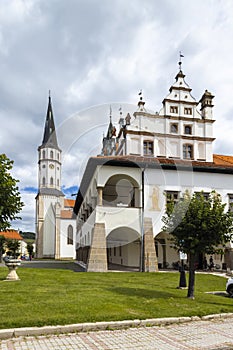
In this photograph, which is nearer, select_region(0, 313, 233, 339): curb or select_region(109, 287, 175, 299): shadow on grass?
select_region(0, 313, 233, 339): curb

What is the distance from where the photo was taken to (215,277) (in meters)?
22.0

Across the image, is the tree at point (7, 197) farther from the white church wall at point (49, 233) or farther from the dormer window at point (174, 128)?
the white church wall at point (49, 233)

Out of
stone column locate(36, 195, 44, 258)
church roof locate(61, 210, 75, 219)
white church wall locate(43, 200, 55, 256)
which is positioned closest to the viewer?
church roof locate(61, 210, 75, 219)

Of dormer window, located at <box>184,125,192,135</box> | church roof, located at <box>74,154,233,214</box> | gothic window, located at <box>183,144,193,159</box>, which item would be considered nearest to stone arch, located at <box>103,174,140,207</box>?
church roof, located at <box>74,154,233,214</box>

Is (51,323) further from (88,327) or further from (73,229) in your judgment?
(73,229)

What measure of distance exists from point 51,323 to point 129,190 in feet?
76.4

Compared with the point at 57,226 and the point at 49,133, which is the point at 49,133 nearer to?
the point at 49,133

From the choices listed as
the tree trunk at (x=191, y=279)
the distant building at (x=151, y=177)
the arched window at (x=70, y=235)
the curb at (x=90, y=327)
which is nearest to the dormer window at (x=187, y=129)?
the distant building at (x=151, y=177)

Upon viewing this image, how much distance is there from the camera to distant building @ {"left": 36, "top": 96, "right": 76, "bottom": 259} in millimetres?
72500

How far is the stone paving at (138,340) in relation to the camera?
21.8 ft

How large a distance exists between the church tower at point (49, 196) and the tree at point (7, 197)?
50.0m

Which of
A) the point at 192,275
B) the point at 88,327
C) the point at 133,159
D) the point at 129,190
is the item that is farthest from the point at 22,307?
the point at 129,190

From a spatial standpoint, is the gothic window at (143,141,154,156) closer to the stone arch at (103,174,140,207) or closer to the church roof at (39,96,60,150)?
the stone arch at (103,174,140,207)

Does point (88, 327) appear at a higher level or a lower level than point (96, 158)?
lower
